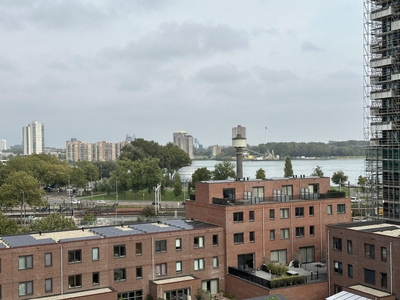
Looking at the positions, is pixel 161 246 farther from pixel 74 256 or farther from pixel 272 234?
pixel 272 234

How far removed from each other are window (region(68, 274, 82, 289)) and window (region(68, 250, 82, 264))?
1.08m

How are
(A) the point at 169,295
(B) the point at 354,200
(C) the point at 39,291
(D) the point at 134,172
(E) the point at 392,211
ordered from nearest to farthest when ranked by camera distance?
(C) the point at 39,291
(A) the point at 169,295
(E) the point at 392,211
(B) the point at 354,200
(D) the point at 134,172

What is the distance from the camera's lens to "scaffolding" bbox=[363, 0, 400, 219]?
62312 millimetres

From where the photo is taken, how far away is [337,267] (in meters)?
37.1

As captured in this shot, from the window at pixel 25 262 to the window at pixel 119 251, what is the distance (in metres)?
6.25

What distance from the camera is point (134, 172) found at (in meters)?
114

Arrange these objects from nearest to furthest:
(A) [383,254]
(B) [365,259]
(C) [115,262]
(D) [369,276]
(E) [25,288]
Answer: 1. (E) [25,288]
2. (A) [383,254]
3. (D) [369,276]
4. (B) [365,259]
5. (C) [115,262]

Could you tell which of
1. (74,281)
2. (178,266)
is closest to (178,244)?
(178,266)

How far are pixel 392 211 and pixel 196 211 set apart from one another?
101 ft

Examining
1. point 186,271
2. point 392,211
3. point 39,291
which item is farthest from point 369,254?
point 392,211

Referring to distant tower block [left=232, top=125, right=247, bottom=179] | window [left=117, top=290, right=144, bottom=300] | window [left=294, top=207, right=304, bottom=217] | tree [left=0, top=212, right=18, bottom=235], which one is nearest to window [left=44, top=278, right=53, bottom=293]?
window [left=117, top=290, right=144, bottom=300]

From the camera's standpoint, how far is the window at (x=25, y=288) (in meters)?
32.2

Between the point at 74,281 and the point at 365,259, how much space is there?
21544mm

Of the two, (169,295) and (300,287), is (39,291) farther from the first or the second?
(300,287)
